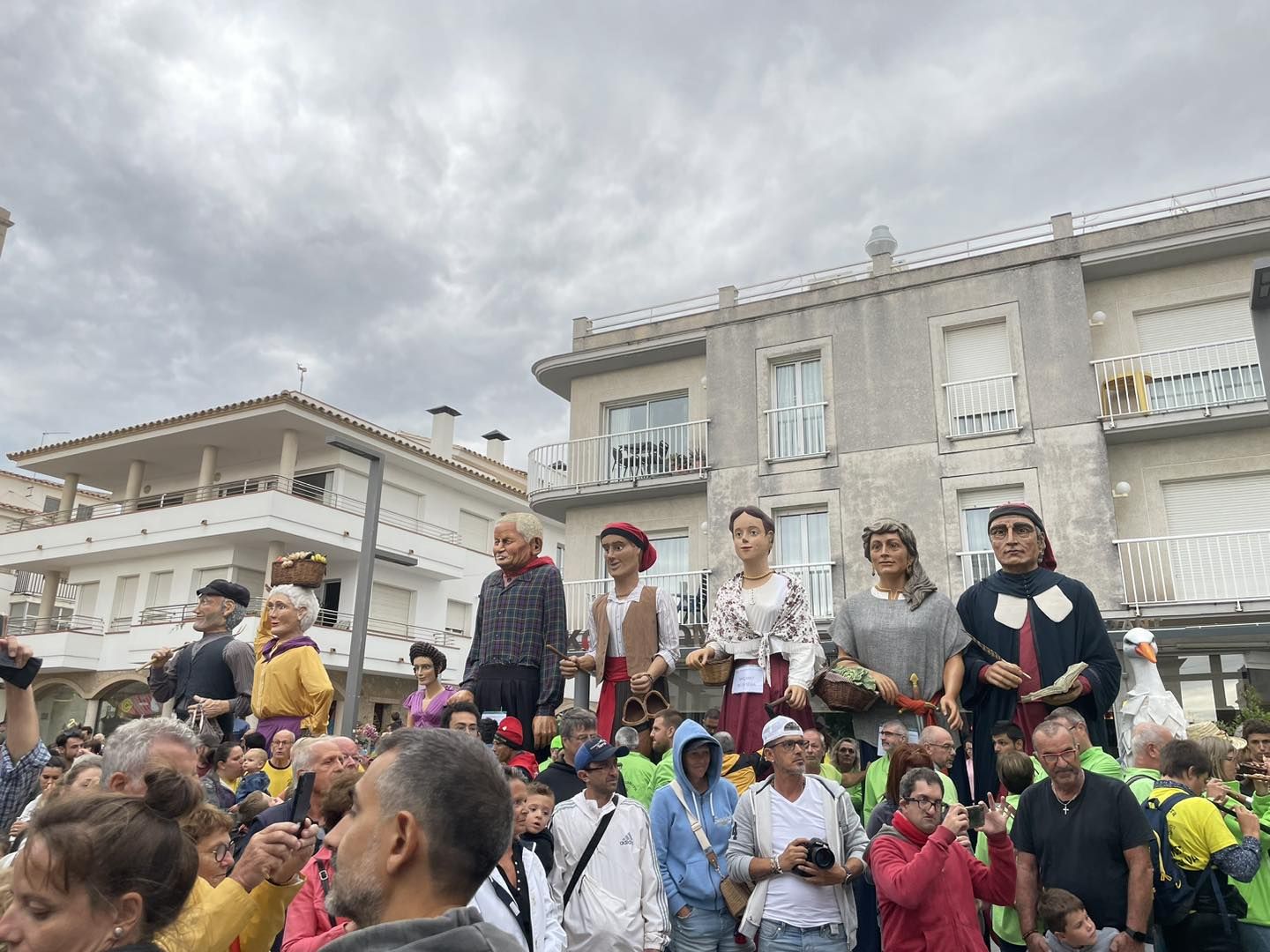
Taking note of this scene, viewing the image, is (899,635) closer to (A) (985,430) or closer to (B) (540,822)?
(B) (540,822)

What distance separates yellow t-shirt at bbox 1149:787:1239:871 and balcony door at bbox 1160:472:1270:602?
40.9 ft

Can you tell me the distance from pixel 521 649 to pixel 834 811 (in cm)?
205

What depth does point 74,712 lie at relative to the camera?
2755cm

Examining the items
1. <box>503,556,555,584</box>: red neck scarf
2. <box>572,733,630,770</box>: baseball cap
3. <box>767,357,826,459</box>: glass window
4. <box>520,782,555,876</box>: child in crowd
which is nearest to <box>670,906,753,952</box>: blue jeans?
<box>520,782,555,876</box>: child in crowd

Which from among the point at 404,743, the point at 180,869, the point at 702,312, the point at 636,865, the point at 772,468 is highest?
the point at 702,312

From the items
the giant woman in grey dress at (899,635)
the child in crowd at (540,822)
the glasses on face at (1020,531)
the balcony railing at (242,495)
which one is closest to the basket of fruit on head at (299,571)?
the child in crowd at (540,822)

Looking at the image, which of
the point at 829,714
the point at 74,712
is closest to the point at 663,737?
the point at 829,714

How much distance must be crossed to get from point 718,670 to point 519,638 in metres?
1.24

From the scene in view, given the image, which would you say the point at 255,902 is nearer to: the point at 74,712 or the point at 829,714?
the point at 829,714

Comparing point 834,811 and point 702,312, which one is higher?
point 702,312

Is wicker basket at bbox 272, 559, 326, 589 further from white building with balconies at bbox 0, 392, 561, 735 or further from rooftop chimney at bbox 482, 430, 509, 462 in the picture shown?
rooftop chimney at bbox 482, 430, 509, 462

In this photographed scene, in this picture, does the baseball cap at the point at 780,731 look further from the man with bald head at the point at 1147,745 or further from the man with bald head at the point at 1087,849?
the man with bald head at the point at 1147,745

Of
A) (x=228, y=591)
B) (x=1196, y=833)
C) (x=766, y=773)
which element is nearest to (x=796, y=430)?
(x=766, y=773)

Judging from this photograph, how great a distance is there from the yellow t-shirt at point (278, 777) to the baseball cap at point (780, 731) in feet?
9.61
